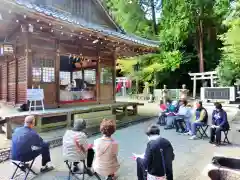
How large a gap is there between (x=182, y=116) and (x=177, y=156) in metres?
2.39

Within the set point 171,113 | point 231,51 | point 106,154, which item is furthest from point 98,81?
point 231,51

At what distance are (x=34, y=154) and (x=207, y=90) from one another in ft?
51.6

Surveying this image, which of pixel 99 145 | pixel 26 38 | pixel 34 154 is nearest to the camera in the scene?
pixel 99 145

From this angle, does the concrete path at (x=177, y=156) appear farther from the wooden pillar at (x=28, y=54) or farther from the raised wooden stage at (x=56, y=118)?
the wooden pillar at (x=28, y=54)

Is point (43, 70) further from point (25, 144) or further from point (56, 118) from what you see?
point (25, 144)

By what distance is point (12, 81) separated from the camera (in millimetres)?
8562

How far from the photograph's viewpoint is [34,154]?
11.6 ft

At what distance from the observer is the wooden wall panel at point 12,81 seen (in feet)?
27.2

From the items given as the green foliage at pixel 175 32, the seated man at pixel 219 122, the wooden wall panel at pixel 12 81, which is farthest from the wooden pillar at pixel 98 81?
the green foliage at pixel 175 32

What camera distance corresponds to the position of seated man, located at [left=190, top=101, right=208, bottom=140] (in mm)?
6211

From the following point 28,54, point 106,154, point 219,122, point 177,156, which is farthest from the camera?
point 28,54

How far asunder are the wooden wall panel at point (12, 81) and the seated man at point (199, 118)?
637cm

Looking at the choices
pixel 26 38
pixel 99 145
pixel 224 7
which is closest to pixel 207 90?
A: pixel 224 7

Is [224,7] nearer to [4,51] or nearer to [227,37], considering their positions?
[227,37]
